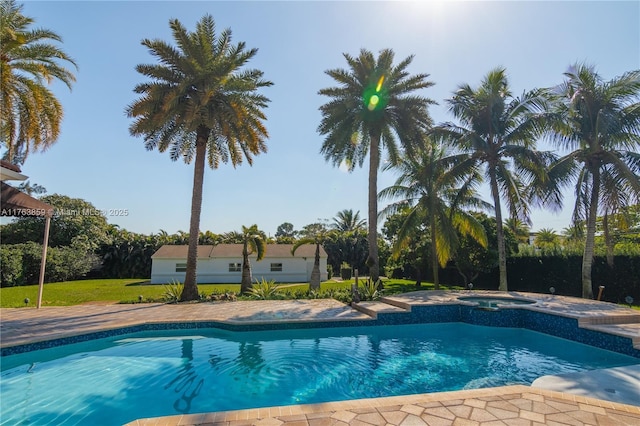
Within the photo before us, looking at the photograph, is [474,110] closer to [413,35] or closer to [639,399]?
[413,35]

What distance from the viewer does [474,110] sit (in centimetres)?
1670

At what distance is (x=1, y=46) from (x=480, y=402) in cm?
1611

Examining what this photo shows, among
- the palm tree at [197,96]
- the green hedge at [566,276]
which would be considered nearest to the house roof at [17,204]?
the palm tree at [197,96]

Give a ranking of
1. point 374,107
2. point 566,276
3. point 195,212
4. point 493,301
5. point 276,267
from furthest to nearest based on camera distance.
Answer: point 276,267 < point 566,276 < point 374,107 < point 195,212 < point 493,301

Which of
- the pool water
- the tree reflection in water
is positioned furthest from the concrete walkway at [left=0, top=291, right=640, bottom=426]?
the tree reflection in water

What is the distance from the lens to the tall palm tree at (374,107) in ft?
57.0

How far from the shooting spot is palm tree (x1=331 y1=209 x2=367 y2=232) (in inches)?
1885

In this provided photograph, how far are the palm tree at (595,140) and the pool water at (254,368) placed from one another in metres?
8.26

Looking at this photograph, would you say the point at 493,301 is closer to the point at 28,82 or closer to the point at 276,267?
the point at 276,267

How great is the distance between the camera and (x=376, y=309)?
1168 cm

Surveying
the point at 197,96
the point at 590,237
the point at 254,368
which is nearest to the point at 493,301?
the point at 590,237

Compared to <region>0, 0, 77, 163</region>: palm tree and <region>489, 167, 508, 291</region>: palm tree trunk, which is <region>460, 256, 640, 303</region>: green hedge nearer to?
<region>489, 167, 508, 291</region>: palm tree trunk

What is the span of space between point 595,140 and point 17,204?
2114 centimetres

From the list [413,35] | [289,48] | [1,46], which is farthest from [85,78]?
[413,35]
